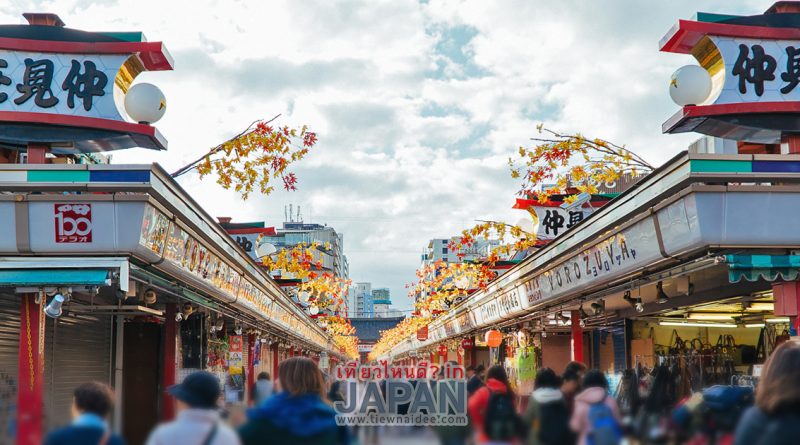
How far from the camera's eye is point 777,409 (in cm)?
420

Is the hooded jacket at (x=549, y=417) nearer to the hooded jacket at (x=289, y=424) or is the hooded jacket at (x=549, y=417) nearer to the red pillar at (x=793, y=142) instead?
the hooded jacket at (x=289, y=424)

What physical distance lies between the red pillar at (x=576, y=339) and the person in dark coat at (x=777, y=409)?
14.1 meters

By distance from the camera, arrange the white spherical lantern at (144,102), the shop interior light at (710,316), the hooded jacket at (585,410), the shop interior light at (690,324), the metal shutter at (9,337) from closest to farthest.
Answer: the hooded jacket at (585,410)
the metal shutter at (9,337)
the white spherical lantern at (144,102)
the shop interior light at (710,316)
the shop interior light at (690,324)

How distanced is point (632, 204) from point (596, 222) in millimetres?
2178


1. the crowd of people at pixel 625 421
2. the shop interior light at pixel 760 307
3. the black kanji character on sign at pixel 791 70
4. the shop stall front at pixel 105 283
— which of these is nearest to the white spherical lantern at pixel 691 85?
the black kanji character on sign at pixel 791 70

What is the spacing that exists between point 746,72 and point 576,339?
8.64m

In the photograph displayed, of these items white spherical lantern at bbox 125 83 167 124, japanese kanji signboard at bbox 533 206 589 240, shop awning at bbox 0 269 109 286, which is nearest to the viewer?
shop awning at bbox 0 269 109 286

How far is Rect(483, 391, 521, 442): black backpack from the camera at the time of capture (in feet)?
14.7

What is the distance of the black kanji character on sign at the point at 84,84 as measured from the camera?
1214 cm

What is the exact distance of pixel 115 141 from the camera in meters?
12.5

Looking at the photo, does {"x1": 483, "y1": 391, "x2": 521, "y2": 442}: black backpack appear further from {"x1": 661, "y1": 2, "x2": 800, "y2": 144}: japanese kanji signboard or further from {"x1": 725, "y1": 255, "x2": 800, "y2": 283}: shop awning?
{"x1": 661, "y1": 2, "x2": 800, "y2": 144}: japanese kanji signboard

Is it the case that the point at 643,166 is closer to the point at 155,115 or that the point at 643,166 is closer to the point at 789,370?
the point at 155,115

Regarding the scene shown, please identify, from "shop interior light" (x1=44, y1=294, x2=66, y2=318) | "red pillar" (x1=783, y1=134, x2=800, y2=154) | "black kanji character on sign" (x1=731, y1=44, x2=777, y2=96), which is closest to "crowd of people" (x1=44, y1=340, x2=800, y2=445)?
"shop interior light" (x1=44, y1=294, x2=66, y2=318)

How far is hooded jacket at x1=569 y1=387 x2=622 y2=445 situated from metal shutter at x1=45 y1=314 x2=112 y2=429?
8.93 meters
